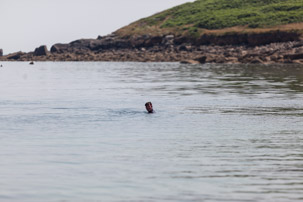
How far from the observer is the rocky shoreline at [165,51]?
87.7 m

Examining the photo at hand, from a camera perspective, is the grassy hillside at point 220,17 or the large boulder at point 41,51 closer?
the grassy hillside at point 220,17

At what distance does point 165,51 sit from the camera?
120 meters

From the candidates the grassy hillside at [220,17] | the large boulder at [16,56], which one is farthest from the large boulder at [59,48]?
the grassy hillside at [220,17]

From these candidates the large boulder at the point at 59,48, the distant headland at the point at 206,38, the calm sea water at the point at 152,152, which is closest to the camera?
the calm sea water at the point at 152,152

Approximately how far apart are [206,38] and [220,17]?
22.8 m

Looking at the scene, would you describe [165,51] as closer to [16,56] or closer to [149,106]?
[16,56]

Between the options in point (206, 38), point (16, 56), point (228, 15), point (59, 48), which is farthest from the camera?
point (16, 56)

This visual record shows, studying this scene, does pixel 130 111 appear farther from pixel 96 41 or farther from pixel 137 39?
pixel 96 41

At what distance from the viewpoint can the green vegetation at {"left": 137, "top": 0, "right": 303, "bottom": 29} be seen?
128 metres

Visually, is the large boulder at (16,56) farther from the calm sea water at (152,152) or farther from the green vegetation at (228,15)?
the calm sea water at (152,152)

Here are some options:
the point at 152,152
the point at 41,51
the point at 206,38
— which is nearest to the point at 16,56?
the point at 41,51

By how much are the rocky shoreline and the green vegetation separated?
Answer: 1160cm

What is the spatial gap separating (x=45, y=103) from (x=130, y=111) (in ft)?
18.7

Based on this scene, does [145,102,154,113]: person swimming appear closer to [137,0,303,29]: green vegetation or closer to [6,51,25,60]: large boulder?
[137,0,303,29]: green vegetation
